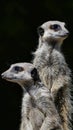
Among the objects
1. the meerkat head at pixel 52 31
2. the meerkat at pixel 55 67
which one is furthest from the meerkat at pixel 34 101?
the meerkat head at pixel 52 31

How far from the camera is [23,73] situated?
7.33 meters

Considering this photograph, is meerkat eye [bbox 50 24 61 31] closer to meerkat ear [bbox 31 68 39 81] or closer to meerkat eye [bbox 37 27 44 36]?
meerkat eye [bbox 37 27 44 36]

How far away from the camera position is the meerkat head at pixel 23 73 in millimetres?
7230

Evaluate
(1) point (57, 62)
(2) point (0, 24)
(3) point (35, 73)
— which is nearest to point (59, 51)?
(1) point (57, 62)

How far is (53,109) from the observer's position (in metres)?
7.25

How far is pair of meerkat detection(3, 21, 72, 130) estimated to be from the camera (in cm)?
722

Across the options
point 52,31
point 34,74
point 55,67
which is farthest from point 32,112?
point 52,31

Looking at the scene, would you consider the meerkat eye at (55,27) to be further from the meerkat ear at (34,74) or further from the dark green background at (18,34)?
the dark green background at (18,34)

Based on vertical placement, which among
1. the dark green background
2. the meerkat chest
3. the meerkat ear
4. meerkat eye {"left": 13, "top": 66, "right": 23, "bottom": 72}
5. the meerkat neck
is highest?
the meerkat neck

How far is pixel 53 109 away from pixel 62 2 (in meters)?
5.06

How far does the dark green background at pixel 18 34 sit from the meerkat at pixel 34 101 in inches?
169

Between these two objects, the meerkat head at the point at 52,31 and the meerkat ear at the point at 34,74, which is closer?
the meerkat ear at the point at 34,74

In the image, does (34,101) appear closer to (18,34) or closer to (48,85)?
(48,85)

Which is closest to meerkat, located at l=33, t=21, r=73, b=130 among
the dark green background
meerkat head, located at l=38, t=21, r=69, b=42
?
meerkat head, located at l=38, t=21, r=69, b=42
